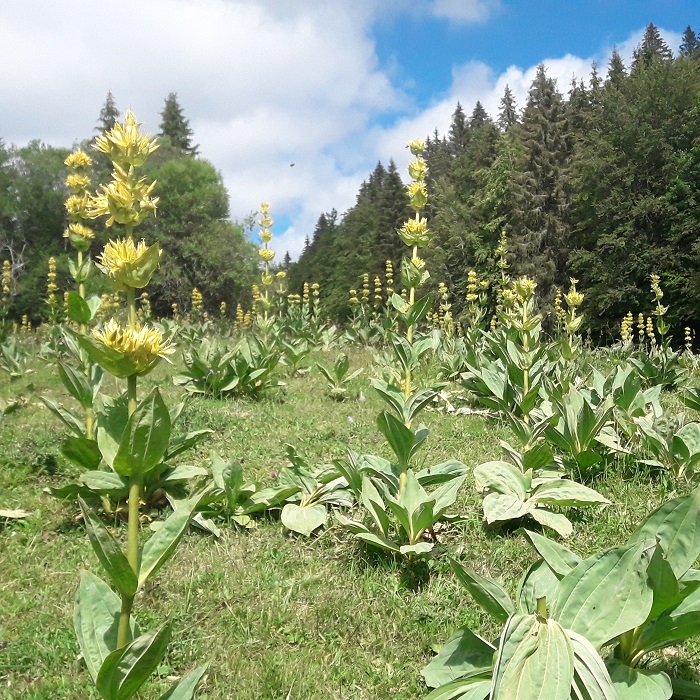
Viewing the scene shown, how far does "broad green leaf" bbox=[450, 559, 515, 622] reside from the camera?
1840 mm

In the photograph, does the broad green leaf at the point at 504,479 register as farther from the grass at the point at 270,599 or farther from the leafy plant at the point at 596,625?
the leafy plant at the point at 596,625

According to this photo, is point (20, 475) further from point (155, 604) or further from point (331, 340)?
point (331, 340)

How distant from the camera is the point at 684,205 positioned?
22547 mm

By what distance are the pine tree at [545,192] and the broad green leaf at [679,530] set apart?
94.1 ft

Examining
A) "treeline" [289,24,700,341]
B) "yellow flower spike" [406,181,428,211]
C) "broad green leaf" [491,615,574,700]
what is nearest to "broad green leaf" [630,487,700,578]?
"broad green leaf" [491,615,574,700]

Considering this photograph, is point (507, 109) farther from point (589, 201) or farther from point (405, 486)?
point (405, 486)

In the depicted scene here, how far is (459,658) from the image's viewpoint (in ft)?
6.18

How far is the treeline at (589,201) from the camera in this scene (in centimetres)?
2266

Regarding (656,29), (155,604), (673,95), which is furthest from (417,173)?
(656,29)

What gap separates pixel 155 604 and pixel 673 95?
28.2 meters

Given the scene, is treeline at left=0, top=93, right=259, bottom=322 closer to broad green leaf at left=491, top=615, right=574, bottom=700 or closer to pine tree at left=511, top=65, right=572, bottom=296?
pine tree at left=511, top=65, right=572, bottom=296

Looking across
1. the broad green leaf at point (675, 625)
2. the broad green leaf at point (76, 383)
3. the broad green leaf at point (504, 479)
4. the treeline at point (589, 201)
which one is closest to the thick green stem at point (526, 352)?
the broad green leaf at point (504, 479)

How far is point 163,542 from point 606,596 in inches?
50.8

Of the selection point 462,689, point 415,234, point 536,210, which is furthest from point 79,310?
point 536,210
